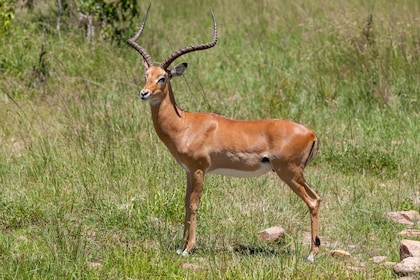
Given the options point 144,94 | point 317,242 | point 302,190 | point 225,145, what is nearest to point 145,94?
point 144,94

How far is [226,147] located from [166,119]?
1.54 feet

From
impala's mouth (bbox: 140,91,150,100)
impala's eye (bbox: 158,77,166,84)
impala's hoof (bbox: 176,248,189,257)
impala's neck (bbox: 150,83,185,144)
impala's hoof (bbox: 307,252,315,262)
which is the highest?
impala's eye (bbox: 158,77,166,84)

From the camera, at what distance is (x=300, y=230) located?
6.71m

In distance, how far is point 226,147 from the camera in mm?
6086

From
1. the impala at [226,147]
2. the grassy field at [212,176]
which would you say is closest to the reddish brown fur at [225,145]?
the impala at [226,147]

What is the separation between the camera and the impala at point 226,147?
601 centimetres

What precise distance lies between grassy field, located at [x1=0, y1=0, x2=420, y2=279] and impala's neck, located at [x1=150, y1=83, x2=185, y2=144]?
27.5 inches

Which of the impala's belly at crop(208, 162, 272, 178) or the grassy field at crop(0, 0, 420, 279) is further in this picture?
the impala's belly at crop(208, 162, 272, 178)

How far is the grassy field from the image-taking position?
19.1 ft

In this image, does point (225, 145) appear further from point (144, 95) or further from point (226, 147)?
point (144, 95)

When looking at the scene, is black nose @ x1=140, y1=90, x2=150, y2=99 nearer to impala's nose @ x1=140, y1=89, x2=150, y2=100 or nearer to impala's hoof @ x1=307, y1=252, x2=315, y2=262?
impala's nose @ x1=140, y1=89, x2=150, y2=100

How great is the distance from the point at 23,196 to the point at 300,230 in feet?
6.94

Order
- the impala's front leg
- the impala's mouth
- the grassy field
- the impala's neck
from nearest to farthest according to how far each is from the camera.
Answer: the grassy field < the impala's mouth < the impala's front leg < the impala's neck

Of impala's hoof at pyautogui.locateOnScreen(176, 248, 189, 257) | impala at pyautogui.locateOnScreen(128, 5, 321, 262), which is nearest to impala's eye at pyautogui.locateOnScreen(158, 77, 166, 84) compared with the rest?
impala at pyautogui.locateOnScreen(128, 5, 321, 262)
